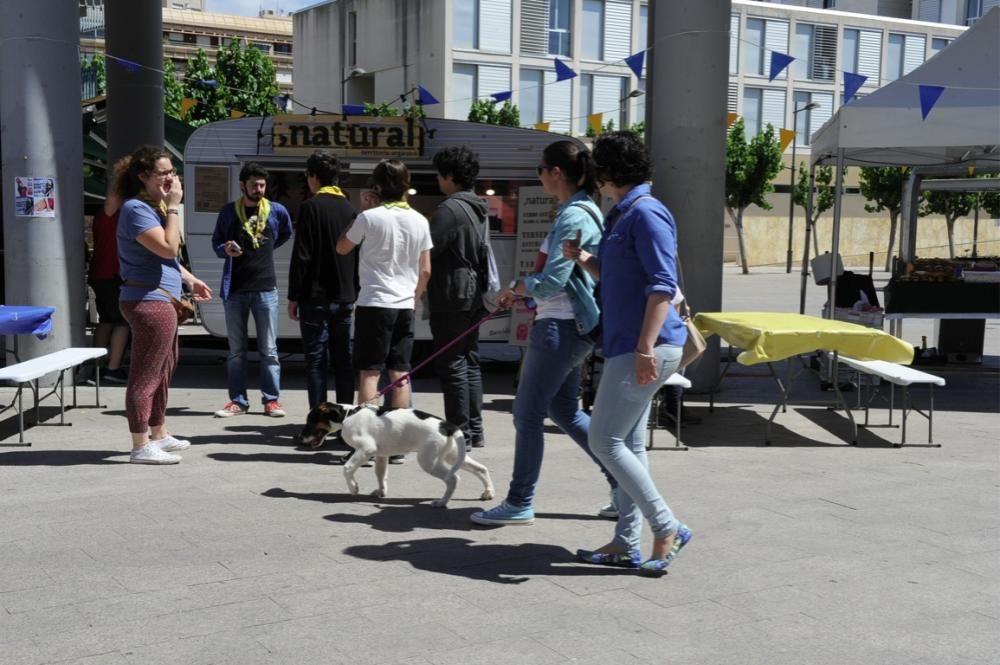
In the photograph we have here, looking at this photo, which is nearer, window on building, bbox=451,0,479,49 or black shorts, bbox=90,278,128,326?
black shorts, bbox=90,278,128,326

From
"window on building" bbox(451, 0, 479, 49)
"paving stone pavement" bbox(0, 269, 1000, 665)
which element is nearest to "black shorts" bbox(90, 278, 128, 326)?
"paving stone pavement" bbox(0, 269, 1000, 665)

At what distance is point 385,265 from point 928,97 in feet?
18.8

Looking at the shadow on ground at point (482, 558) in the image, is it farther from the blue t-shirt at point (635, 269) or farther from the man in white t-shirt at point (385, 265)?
the man in white t-shirt at point (385, 265)

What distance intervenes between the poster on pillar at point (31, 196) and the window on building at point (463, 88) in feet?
117

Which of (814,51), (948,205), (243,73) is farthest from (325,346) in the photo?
(814,51)

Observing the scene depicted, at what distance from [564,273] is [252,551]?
1.85 metres

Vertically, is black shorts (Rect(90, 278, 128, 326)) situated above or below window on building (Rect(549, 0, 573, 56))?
below

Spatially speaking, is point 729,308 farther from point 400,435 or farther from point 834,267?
point 400,435

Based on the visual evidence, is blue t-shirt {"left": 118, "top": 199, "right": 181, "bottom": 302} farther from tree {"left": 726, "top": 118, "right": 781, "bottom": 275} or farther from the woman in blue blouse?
tree {"left": 726, "top": 118, "right": 781, "bottom": 275}

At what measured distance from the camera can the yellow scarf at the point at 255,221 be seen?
317 inches

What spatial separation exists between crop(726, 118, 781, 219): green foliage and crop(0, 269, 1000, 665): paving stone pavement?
37.4 meters

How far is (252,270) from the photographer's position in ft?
26.6

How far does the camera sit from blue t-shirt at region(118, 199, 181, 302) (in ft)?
20.3

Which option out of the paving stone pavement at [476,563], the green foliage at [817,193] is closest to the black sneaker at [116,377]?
the paving stone pavement at [476,563]
